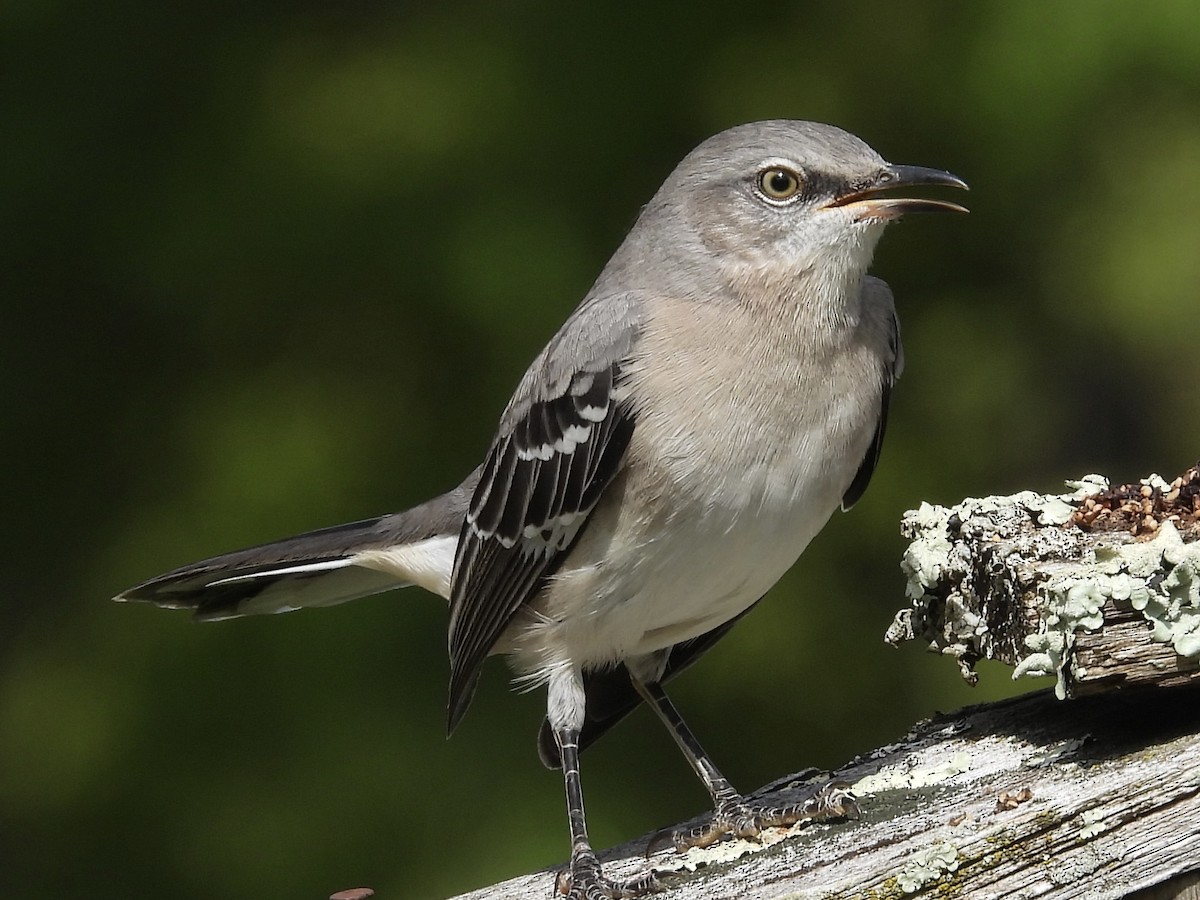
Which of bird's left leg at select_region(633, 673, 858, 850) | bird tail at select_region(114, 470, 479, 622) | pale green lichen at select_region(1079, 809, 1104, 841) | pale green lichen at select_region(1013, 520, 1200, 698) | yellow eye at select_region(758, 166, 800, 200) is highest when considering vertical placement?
yellow eye at select_region(758, 166, 800, 200)

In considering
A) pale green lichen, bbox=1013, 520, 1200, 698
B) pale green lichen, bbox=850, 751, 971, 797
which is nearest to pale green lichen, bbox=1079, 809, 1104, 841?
pale green lichen, bbox=1013, 520, 1200, 698

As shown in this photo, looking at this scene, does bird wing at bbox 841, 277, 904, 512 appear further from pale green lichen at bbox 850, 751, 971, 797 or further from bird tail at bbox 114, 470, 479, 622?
bird tail at bbox 114, 470, 479, 622

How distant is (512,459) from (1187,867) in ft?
6.33

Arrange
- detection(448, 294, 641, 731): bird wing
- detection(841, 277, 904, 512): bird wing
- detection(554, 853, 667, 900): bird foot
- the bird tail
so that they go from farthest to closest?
the bird tail, detection(841, 277, 904, 512): bird wing, detection(448, 294, 641, 731): bird wing, detection(554, 853, 667, 900): bird foot

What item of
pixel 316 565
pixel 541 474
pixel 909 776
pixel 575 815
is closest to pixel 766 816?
pixel 909 776

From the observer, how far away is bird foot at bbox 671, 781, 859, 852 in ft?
9.84

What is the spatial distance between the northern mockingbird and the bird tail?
29 cm

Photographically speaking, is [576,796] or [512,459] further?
[512,459]

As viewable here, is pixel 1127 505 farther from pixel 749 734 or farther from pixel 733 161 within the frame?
pixel 749 734

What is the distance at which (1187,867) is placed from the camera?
96.3 inches

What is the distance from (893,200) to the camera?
11.0 ft

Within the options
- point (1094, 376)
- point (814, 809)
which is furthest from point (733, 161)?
point (1094, 376)

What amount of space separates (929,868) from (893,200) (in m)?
1.59

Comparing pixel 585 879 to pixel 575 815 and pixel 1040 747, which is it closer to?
pixel 575 815
